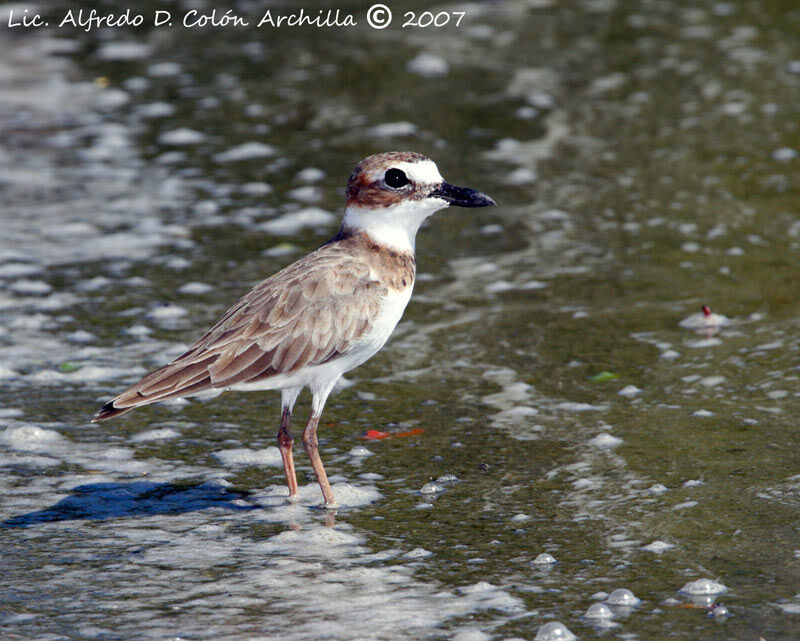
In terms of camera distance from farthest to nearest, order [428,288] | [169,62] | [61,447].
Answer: [169,62]
[428,288]
[61,447]

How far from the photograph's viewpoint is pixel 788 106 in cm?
1061

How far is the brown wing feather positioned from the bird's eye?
426 millimetres

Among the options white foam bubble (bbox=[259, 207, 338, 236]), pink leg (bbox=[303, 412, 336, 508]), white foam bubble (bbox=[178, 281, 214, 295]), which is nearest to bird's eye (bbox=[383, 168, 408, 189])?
pink leg (bbox=[303, 412, 336, 508])

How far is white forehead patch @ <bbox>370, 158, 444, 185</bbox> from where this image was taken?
5.91m

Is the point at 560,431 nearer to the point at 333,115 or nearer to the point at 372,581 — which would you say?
the point at 372,581

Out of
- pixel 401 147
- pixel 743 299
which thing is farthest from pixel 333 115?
pixel 743 299

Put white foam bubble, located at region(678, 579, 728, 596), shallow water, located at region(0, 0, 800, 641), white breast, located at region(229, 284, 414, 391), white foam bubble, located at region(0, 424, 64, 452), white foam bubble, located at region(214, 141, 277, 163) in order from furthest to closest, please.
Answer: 1. white foam bubble, located at region(214, 141, 277, 163)
2. white foam bubble, located at region(0, 424, 64, 452)
3. white breast, located at region(229, 284, 414, 391)
4. shallow water, located at region(0, 0, 800, 641)
5. white foam bubble, located at region(678, 579, 728, 596)

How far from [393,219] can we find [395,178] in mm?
204

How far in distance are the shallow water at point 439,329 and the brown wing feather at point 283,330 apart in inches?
24.9

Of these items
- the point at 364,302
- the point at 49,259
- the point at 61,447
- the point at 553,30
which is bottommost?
the point at 61,447

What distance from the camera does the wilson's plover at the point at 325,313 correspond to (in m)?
5.56

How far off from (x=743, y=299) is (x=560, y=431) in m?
2.02

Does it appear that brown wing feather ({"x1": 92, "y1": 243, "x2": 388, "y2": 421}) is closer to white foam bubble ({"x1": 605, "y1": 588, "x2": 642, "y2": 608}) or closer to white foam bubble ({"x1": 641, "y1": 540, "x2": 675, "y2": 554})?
white foam bubble ({"x1": 641, "y1": 540, "x2": 675, "y2": 554})

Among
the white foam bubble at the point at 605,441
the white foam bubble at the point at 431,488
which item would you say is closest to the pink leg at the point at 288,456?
the white foam bubble at the point at 431,488
